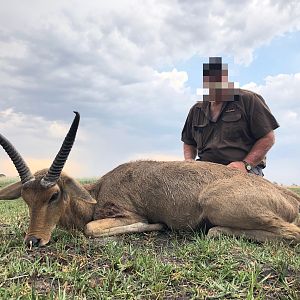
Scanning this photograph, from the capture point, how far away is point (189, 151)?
11070 mm

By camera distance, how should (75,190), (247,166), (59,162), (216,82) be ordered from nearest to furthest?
1. (59,162)
2. (75,190)
3. (247,166)
4. (216,82)

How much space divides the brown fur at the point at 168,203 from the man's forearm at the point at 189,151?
286cm

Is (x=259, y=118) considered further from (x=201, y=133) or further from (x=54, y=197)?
(x=54, y=197)

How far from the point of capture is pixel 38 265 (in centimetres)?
477

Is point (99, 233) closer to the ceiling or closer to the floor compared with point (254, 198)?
closer to the floor

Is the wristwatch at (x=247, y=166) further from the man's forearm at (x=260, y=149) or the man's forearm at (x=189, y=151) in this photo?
the man's forearm at (x=189, y=151)

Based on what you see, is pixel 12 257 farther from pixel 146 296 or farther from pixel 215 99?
pixel 215 99

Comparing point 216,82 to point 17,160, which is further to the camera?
point 216,82

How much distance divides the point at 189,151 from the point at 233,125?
1.80 meters

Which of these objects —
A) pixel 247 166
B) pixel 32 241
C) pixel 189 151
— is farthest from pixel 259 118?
pixel 32 241

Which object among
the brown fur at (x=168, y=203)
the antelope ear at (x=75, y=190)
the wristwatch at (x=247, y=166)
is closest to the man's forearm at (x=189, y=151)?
the wristwatch at (x=247, y=166)

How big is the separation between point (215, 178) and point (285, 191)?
132 cm

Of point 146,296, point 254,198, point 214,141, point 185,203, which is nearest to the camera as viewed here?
point 146,296

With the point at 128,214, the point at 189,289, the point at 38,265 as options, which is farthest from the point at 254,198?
the point at 38,265
